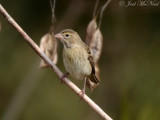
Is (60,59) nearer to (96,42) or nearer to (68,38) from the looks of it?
(68,38)

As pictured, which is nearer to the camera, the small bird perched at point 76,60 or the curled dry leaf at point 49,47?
the curled dry leaf at point 49,47

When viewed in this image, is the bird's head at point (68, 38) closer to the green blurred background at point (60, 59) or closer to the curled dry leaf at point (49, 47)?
the curled dry leaf at point (49, 47)

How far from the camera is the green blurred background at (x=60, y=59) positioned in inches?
238

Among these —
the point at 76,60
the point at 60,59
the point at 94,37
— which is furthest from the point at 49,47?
the point at 60,59

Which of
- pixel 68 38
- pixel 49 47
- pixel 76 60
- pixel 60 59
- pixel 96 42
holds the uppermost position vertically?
pixel 49 47

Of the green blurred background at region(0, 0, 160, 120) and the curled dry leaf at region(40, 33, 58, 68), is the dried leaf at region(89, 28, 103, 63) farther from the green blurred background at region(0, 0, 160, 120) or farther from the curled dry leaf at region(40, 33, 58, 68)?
the green blurred background at region(0, 0, 160, 120)

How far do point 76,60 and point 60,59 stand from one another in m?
1.82

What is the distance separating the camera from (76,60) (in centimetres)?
467

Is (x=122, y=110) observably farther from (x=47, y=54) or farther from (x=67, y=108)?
(x=67, y=108)

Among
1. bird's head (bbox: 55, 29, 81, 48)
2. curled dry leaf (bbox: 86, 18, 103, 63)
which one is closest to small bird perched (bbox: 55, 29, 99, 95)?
bird's head (bbox: 55, 29, 81, 48)

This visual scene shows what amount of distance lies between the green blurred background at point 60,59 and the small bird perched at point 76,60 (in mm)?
1229

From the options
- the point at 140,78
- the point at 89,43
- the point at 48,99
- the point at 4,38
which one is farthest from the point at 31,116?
the point at 89,43

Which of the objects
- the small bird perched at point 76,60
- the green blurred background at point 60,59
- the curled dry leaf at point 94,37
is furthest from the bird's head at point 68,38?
the green blurred background at point 60,59

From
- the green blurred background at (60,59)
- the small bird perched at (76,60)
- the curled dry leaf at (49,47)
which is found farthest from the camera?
the green blurred background at (60,59)
